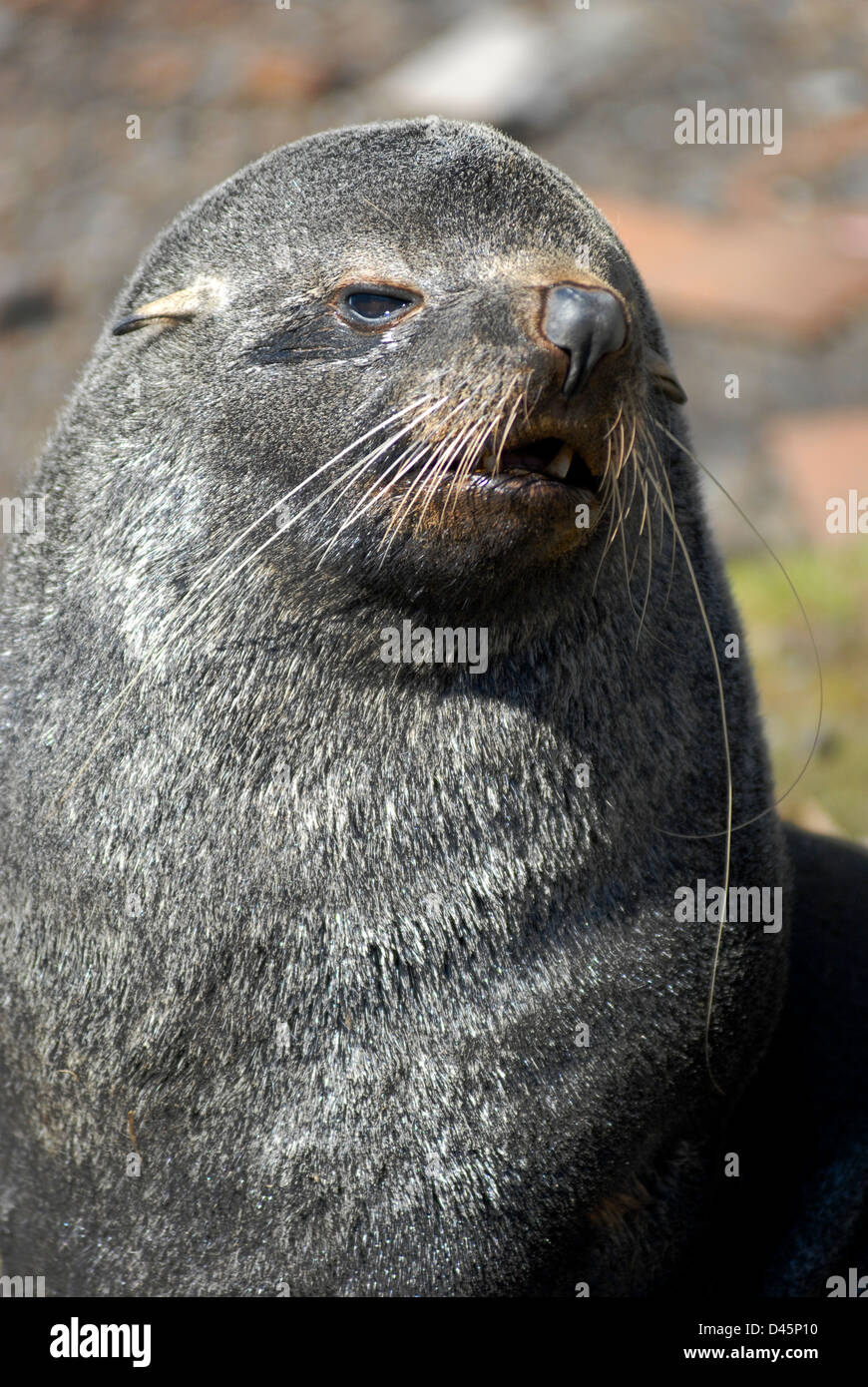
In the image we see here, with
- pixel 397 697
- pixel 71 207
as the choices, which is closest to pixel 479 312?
pixel 397 697

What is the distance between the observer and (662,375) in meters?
4.15

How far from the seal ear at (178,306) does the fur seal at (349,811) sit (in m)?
0.01

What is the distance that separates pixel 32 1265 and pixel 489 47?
1257 cm

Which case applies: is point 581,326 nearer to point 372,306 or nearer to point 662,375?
point 372,306

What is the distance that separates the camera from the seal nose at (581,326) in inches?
134

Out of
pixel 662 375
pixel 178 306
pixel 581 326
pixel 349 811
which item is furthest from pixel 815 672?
pixel 581 326

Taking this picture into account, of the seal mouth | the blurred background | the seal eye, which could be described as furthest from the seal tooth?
the blurred background

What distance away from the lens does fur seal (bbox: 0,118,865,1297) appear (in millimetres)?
3775

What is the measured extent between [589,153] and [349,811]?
1134cm

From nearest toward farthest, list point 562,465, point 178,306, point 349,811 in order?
point 562,465, point 349,811, point 178,306

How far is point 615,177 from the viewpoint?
530 inches

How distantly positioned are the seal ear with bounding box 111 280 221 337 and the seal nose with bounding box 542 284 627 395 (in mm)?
1099

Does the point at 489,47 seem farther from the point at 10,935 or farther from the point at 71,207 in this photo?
the point at 10,935

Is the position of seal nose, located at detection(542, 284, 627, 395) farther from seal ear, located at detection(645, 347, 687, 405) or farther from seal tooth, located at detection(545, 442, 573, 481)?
seal ear, located at detection(645, 347, 687, 405)
